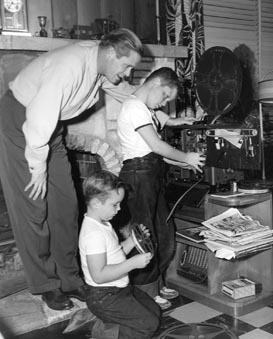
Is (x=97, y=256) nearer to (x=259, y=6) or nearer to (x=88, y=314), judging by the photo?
(x=88, y=314)

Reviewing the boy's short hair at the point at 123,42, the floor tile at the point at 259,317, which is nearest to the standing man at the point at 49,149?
the boy's short hair at the point at 123,42

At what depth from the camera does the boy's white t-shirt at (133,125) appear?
7.46 ft

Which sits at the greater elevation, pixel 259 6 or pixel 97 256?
pixel 259 6

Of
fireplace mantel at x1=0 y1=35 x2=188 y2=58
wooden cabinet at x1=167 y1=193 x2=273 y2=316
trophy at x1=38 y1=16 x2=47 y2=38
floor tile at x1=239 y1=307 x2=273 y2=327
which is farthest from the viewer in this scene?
trophy at x1=38 y1=16 x2=47 y2=38

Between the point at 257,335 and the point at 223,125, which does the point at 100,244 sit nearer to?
the point at 257,335

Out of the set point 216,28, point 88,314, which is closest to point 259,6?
point 216,28

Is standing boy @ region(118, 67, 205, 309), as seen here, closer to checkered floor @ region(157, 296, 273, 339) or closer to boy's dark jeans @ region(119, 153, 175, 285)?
boy's dark jeans @ region(119, 153, 175, 285)

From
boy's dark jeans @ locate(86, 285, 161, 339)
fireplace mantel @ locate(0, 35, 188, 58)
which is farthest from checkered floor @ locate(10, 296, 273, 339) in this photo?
fireplace mantel @ locate(0, 35, 188, 58)

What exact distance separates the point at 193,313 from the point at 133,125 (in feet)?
3.25

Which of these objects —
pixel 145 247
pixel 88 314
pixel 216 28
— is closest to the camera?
pixel 145 247

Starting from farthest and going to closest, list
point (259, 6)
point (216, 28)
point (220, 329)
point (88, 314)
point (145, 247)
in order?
point (259, 6), point (216, 28), point (88, 314), point (220, 329), point (145, 247)

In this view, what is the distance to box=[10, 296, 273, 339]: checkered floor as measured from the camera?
2141 millimetres

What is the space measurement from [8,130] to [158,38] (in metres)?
1.55

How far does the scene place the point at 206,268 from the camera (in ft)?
8.77
